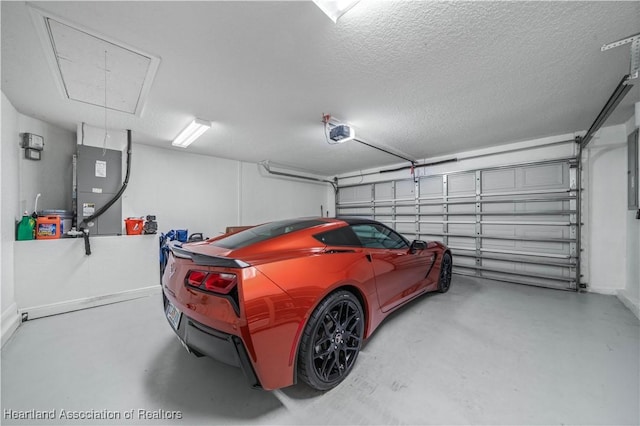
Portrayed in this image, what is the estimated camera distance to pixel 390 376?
168 cm

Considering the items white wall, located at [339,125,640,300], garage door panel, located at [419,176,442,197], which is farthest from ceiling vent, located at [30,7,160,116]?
white wall, located at [339,125,640,300]

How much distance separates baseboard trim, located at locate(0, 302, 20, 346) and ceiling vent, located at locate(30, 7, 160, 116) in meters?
2.43

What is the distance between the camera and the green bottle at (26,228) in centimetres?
274

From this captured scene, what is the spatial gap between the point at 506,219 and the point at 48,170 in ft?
25.5

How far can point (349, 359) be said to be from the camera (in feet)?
5.67

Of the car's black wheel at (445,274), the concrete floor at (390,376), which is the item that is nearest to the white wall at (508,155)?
the car's black wheel at (445,274)

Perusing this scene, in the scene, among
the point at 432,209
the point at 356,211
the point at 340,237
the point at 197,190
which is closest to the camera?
the point at 340,237

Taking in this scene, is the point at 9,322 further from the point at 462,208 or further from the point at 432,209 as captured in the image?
the point at 462,208

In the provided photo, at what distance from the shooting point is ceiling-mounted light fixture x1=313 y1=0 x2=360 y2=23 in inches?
54.4

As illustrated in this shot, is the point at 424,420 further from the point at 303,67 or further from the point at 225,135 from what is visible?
the point at 225,135

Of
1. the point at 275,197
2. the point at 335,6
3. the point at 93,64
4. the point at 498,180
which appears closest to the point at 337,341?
the point at 335,6

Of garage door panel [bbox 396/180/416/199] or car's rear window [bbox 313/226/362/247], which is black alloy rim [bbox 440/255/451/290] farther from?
garage door panel [bbox 396/180/416/199]

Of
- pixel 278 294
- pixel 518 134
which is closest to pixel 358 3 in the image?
pixel 278 294

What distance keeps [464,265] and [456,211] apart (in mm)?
1170
